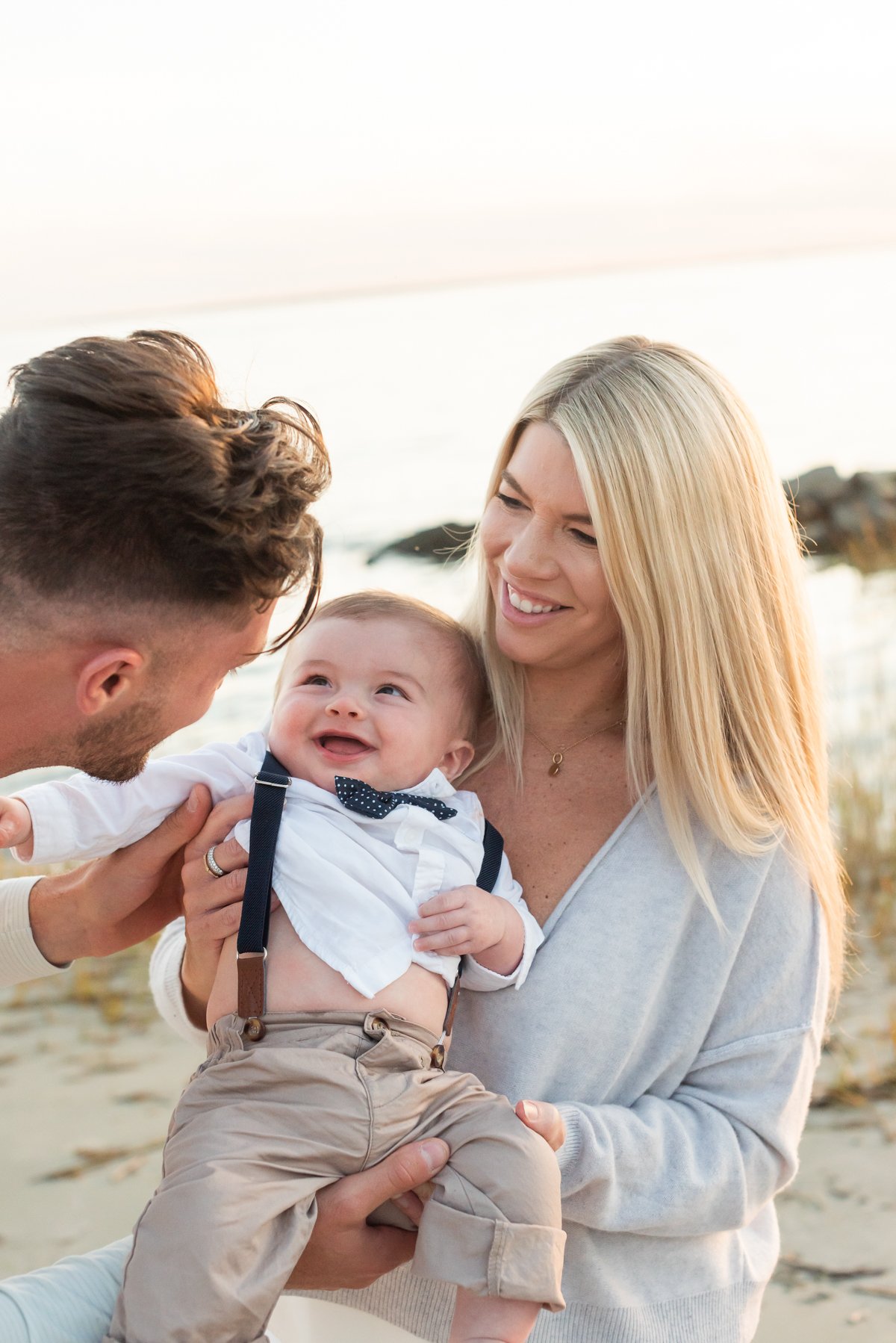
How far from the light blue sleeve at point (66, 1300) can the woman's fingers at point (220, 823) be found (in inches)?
27.8

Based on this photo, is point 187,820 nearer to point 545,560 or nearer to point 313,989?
point 313,989

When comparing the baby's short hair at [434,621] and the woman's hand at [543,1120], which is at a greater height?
the baby's short hair at [434,621]

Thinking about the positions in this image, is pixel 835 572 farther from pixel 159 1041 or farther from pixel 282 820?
pixel 282 820

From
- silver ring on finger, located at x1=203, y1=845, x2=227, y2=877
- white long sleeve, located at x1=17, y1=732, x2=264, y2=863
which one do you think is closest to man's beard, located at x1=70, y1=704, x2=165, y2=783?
white long sleeve, located at x1=17, y1=732, x2=264, y2=863

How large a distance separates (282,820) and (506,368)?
3355 cm

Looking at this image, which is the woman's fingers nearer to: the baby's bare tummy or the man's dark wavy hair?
the baby's bare tummy

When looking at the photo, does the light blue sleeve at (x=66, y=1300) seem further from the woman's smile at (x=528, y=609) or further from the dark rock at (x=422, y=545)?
the dark rock at (x=422, y=545)

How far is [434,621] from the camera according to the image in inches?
108

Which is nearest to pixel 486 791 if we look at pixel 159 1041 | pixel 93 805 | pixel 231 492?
pixel 93 805

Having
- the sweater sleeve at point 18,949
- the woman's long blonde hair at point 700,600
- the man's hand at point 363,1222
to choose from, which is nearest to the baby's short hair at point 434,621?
the woman's long blonde hair at point 700,600

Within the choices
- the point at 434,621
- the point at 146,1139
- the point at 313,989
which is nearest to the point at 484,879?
the point at 313,989

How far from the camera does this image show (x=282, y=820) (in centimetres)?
239

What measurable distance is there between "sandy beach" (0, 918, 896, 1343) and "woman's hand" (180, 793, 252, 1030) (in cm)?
85

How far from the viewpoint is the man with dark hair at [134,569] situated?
196 cm
